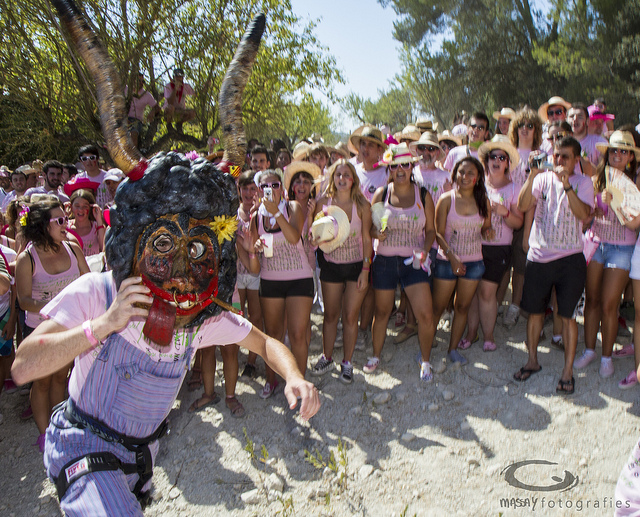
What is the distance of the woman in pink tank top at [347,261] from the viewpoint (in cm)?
479

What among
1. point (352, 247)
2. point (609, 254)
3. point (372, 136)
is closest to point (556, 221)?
point (609, 254)

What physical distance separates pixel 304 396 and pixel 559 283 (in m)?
3.14

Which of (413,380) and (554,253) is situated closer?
(554,253)

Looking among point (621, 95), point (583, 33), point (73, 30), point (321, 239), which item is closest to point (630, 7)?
point (583, 33)

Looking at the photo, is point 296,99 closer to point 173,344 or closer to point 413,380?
point 413,380

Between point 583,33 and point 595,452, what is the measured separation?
15464mm

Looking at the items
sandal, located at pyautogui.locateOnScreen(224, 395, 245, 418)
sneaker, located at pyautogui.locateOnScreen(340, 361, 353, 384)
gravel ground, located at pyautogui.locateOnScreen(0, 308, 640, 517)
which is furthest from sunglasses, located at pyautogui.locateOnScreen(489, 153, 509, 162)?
sandal, located at pyautogui.locateOnScreen(224, 395, 245, 418)

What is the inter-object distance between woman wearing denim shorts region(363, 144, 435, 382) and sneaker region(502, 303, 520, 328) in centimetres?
118

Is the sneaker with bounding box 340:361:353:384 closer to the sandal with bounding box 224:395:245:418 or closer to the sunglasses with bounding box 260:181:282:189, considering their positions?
the sandal with bounding box 224:395:245:418

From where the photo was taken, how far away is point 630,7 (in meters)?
14.3

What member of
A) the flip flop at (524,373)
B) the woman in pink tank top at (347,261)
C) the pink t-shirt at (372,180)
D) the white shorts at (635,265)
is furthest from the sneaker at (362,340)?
the white shorts at (635,265)

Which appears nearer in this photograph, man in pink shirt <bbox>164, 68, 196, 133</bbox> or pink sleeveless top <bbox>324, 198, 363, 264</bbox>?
pink sleeveless top <bbox>324, 198, 363, 264</bbox>

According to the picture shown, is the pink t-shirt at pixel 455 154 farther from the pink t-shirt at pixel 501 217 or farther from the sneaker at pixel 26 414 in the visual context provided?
the sneaker at pixel 26 414

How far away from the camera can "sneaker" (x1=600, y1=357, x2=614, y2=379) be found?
443 cm
